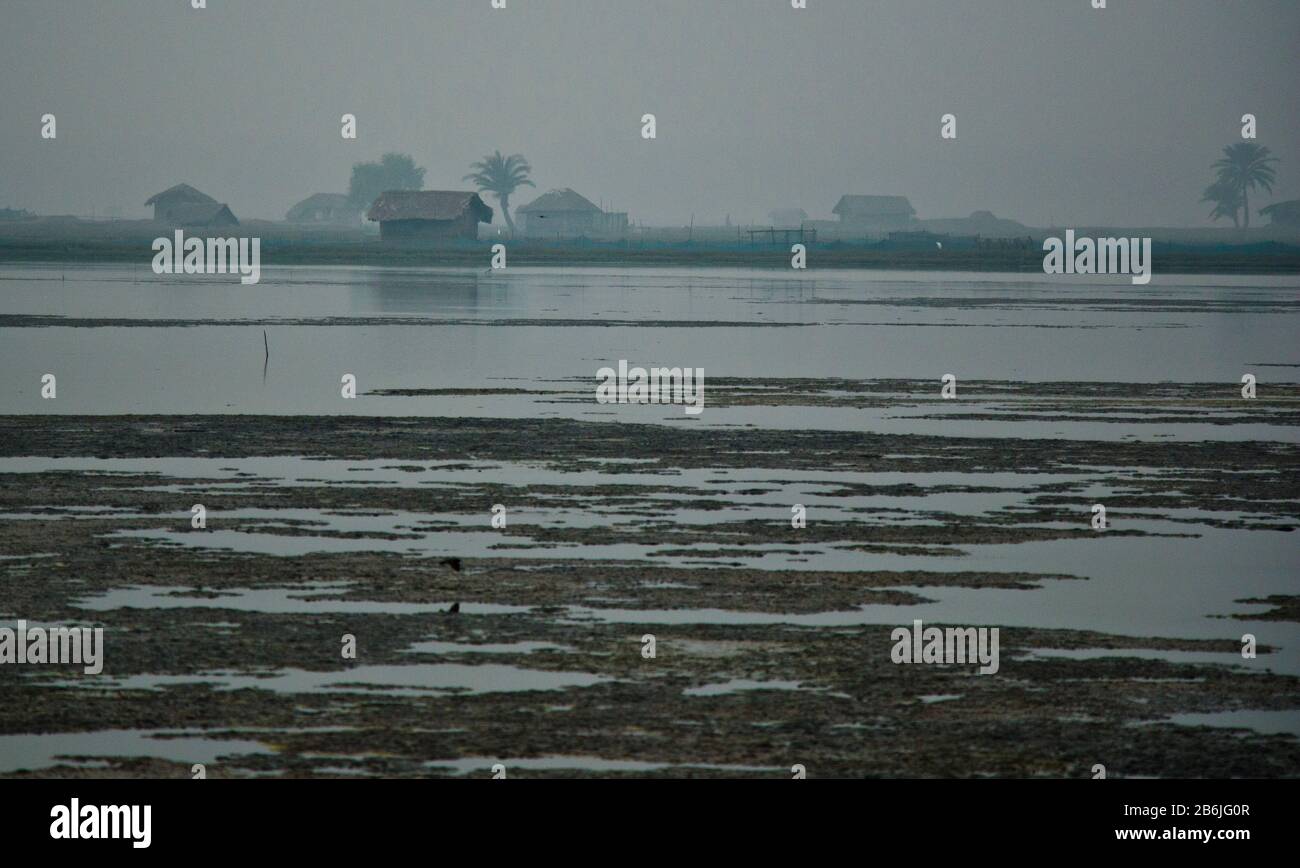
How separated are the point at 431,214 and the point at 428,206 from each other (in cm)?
109

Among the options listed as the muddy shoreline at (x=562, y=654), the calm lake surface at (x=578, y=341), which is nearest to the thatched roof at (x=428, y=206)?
the calm lake surface at (x=578, y=341)

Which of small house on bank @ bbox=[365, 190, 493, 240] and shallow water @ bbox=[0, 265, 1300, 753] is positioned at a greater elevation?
small house on bank @ bbox=[365, 190, 493, 240]

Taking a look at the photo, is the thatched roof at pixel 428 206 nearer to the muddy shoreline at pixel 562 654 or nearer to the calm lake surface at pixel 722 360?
the calm lake surface at pixel 722 360

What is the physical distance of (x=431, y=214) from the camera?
574 ft

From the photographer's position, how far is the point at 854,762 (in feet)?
40.7

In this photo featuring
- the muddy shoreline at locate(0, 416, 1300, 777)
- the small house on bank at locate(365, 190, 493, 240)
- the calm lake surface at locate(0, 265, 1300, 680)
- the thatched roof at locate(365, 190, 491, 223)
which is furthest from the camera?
the small house on bank at locate(365, 190, 493, 240)

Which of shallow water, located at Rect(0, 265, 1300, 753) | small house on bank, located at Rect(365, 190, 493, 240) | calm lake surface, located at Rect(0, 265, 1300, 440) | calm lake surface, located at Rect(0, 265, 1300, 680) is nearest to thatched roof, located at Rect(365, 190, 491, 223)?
small house on bank, located at Rect(365, 190, 493, 240)

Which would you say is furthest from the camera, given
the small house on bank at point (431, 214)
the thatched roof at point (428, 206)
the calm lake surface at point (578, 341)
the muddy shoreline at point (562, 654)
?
the small house on bank at point (431, 214)

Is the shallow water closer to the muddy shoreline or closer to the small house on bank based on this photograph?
the muddy shoreline

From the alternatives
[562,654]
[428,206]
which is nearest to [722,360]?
[562,654]

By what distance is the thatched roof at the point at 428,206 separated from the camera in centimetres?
17438

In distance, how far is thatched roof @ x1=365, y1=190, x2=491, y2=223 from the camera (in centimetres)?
17438

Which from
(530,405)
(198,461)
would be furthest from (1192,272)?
(198,461)
